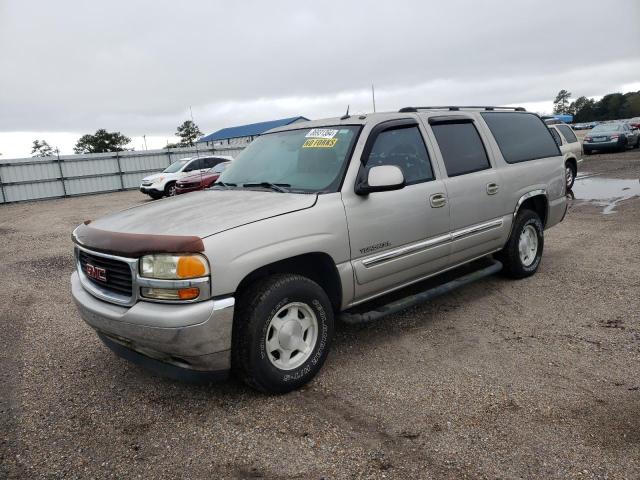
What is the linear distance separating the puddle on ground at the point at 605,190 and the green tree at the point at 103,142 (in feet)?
252

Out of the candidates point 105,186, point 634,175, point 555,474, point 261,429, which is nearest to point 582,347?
point 555,474

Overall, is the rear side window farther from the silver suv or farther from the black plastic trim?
the black plastic trim

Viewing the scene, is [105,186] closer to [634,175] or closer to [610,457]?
[634,175]

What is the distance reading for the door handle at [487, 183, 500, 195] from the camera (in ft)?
14.7

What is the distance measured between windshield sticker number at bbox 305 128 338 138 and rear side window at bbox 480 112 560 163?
1.91 meters

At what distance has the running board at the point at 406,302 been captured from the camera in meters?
3.51

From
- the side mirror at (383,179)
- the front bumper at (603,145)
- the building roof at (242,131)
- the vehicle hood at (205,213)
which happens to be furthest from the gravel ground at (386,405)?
the building roof at (242,131)

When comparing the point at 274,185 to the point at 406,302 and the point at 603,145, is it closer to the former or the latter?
the point at 406,302

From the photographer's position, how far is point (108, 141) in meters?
81.7

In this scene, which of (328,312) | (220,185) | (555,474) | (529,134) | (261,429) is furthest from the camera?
(529,134)

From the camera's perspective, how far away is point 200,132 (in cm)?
9444

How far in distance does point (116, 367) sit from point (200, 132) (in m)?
96.1

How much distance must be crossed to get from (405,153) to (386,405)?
201cm

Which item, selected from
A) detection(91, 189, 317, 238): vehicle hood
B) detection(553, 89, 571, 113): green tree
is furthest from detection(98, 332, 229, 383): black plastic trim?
detection(553, 89, 571, 113): green tree
